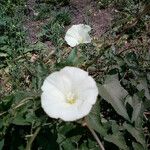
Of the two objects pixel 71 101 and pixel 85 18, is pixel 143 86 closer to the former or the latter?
pixel 71 101

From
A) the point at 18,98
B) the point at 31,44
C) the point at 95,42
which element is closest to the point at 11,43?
the point at 31,44

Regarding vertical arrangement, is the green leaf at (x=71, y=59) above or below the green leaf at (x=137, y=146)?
above

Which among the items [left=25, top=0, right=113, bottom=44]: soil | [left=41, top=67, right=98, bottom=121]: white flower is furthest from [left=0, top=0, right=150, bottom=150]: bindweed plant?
[left=25, top=0, right=113, bottom=44]: soil

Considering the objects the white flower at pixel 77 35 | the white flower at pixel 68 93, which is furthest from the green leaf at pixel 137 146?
the white flower at pixel 77 35

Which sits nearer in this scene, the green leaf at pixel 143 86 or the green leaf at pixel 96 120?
the green leaf at pixel 96 120

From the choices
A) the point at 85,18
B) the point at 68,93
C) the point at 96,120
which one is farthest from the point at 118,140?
the point at 85,18

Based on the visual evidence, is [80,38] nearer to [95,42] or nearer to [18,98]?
[18,98]

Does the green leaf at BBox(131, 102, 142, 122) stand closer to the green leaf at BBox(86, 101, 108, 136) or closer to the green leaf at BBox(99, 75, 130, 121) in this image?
the green leaf at BBox(99, 75, 130, 121)

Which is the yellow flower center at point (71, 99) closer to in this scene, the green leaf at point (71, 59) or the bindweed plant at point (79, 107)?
the bindweed plant at point (79, 107)
